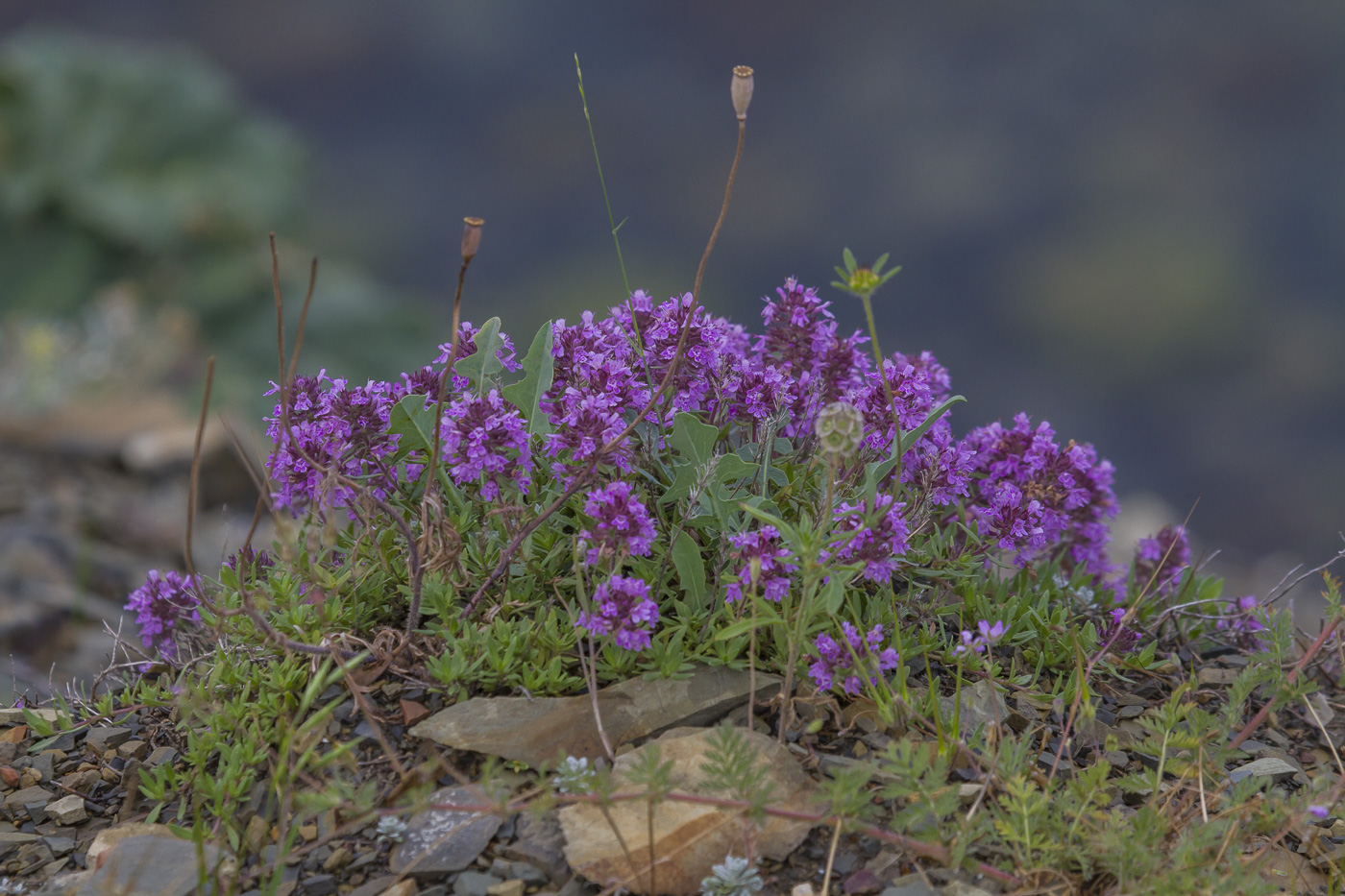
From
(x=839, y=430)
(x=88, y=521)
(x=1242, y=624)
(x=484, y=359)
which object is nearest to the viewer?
(x=839, y=430)

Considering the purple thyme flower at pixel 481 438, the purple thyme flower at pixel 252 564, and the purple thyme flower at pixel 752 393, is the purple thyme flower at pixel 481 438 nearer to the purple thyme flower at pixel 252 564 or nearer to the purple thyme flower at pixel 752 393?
the purple thyme flower at pixel 752 393

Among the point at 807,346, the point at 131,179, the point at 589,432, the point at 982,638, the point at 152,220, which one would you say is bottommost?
the point at 982,638

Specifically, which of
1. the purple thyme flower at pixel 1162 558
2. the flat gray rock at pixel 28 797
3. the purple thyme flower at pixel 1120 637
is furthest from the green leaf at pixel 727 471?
the flat gray rock at pixel 28 797

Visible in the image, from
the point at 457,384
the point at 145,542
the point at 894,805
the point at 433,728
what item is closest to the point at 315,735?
the point at 433,728

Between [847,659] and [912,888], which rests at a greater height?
[847,659]

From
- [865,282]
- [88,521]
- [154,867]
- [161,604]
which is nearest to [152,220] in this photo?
[88,521]

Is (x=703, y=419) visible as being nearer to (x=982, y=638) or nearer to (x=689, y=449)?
(x=689, y=449)

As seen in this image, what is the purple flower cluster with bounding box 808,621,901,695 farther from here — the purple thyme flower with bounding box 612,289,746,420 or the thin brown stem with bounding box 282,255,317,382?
the thin brown stem with bounding box 282,255,317,382

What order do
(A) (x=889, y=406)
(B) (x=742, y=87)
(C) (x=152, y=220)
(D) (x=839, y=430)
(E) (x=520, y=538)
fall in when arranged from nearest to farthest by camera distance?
(D) (x=839, y=430) → (B) (x=742, y=87) → (E) (x=520, y=538) → (A) (x=889, y=406) → (C) (x=152, y=220)
